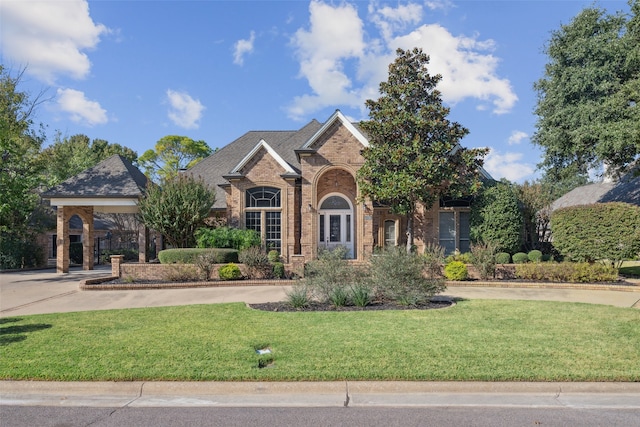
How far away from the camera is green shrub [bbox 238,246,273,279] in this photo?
16.8m

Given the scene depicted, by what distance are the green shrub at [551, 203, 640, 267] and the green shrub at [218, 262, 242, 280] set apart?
12.9 meters

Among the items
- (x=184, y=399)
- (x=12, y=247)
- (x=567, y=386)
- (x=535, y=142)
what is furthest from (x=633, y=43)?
(x=12, y=247)

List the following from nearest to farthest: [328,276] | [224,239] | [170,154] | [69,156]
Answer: [328,276], [224,239], [69,156], [170,154]

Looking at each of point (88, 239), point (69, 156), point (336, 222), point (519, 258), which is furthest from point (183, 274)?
point (69, 156)

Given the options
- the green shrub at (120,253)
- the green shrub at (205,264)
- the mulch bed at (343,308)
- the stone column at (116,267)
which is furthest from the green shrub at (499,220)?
the green shrub at (120,253)

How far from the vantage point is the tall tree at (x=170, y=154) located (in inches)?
2051

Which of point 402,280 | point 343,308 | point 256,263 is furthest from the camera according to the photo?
point 256,263

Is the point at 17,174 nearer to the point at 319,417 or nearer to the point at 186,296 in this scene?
the point at 186,296

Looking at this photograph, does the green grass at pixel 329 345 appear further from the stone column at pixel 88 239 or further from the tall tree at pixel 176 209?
the stone column at pixel 88 239

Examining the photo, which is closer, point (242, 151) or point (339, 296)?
point (339, 296)

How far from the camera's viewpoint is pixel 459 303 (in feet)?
36.9

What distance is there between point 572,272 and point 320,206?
38.1 ft

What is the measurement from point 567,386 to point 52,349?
25.7ft

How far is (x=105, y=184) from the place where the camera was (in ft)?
71.4
